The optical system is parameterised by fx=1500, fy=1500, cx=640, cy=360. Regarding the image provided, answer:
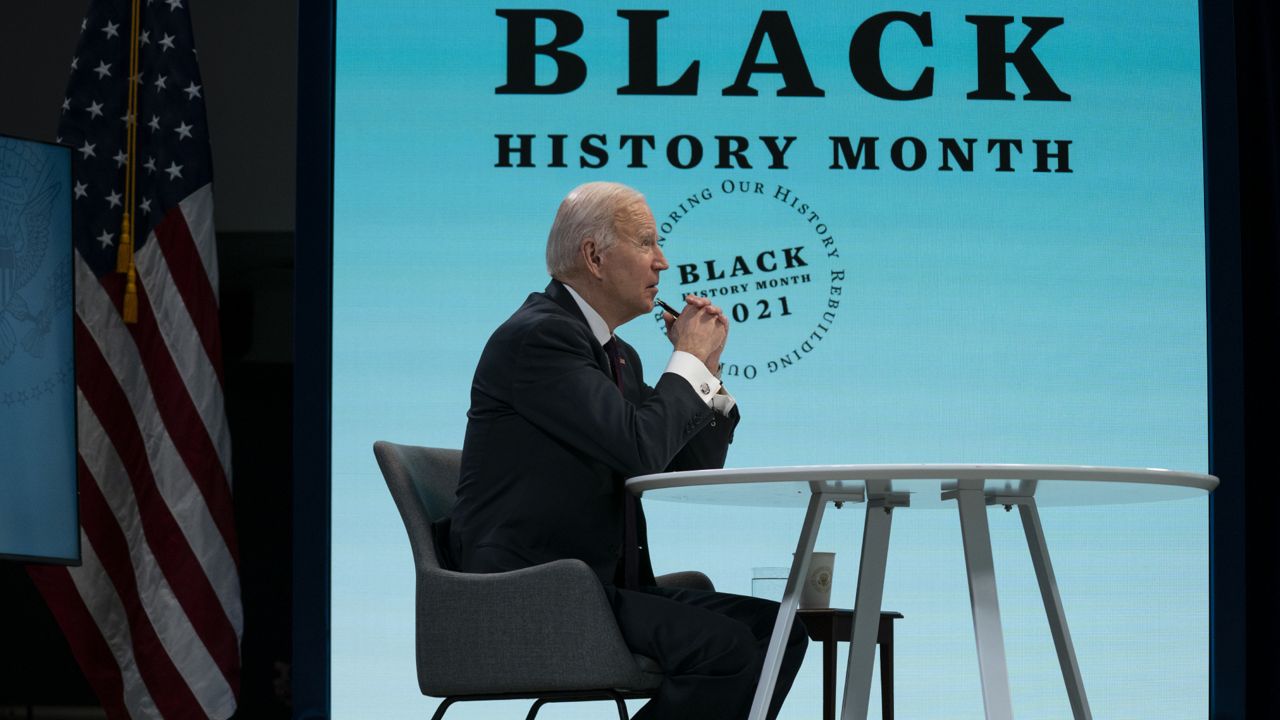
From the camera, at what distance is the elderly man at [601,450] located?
8.48 ft

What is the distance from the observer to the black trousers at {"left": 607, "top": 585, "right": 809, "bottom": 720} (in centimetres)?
255

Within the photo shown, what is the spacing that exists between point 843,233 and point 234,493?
7.11 feet

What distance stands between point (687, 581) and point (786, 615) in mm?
739

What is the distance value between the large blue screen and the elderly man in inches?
45.8

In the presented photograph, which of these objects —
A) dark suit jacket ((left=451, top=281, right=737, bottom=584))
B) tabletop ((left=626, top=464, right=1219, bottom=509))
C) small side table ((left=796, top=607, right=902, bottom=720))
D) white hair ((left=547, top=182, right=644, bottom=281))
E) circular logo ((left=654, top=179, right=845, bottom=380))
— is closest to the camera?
tabletop ((left=626, top=464, right=1219, bottom=509))

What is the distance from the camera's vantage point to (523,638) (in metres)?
2.57

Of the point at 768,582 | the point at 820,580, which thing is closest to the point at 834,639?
the point at 820,580

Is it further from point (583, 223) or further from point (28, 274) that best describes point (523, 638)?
point (28, 274)

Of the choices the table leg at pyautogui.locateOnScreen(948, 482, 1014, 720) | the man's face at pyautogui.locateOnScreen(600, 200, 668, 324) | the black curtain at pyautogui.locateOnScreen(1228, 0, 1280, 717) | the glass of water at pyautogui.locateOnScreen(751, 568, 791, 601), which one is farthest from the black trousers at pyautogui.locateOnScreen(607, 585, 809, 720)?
the black curtain at pyautogui.locateOnScreen(1228, 0, 1280, 717)

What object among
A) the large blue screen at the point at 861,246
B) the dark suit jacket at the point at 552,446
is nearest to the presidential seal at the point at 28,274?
the large blue screen at the point at 861,246

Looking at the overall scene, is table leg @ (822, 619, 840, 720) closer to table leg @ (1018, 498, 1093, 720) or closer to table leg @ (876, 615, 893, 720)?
table leg @ (876, 615, 893, 720)

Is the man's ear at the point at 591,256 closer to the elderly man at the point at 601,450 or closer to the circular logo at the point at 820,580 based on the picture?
the elderly man at the point at 601,450

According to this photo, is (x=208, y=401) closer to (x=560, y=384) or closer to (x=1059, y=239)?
(x=560, y=384)

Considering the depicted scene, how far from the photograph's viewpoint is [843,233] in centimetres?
413
